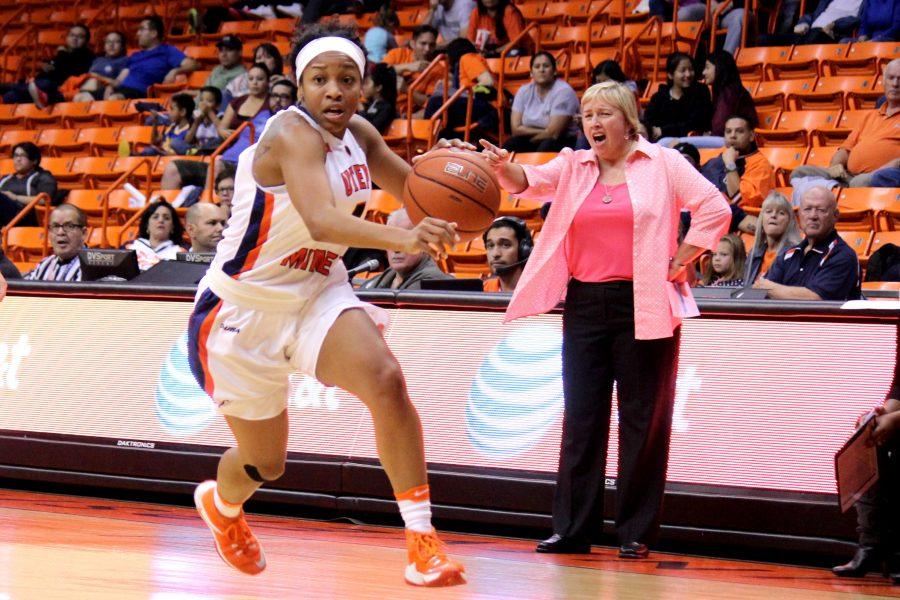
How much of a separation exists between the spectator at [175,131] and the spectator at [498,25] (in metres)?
3.10

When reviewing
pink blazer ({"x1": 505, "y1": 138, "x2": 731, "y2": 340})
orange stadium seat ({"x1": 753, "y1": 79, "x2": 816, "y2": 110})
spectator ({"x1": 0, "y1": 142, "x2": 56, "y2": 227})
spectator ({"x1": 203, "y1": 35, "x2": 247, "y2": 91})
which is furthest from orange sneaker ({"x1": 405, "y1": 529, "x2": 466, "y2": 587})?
spectator ({"x1": 203, "y1": 35, "x2": 247, "y2": 91})

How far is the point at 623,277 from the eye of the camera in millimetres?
5121

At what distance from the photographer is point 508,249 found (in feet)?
22.1

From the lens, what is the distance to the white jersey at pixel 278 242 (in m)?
3.84

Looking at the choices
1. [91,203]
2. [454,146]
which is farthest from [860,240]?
[91,203]

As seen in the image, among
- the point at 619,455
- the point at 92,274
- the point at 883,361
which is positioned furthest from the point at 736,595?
the point at 92,274

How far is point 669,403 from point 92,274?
3573 millimetres

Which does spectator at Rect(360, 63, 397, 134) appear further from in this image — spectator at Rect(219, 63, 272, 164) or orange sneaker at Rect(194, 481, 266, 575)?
orange sneaker at Rect(194, 481, 266, 575)

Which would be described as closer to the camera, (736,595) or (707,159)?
(736,595)

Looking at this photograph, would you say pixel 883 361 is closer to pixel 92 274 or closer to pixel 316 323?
pixel 316 323

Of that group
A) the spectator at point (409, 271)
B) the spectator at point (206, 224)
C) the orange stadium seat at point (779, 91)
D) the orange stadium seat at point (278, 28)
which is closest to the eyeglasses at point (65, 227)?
the spectator at point (206, 224)

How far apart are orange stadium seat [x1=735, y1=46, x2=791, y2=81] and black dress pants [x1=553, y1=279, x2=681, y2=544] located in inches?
258

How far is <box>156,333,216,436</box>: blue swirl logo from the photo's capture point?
6367mm

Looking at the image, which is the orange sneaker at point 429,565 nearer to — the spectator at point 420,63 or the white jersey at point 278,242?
the white jersey at point 278,242
